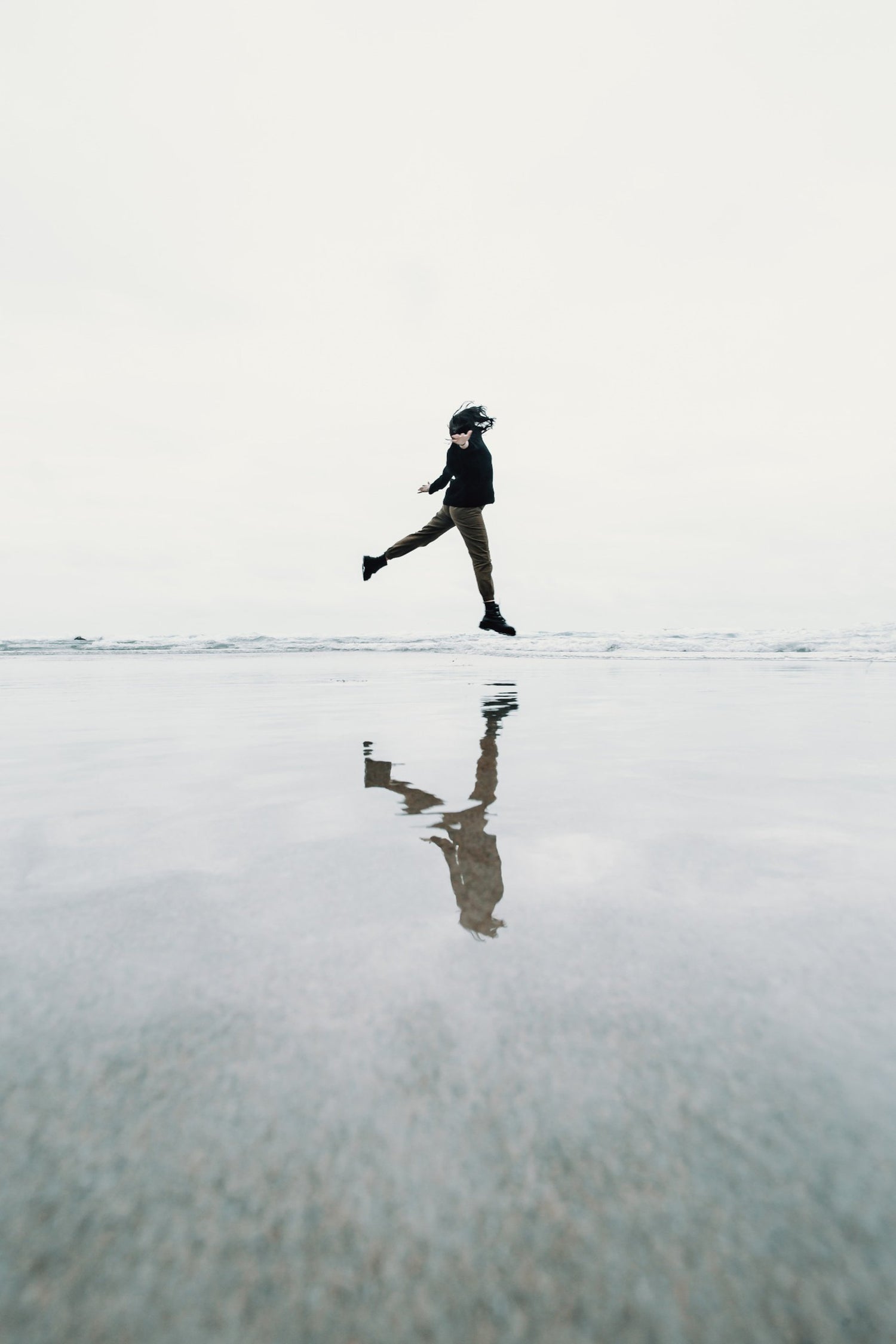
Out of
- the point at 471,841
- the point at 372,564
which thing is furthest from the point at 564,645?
the point at 471,841

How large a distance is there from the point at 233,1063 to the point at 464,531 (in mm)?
6449

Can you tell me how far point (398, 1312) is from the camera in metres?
0.50

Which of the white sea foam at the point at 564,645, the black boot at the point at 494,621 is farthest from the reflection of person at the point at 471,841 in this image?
the white sea foam at the point at 564,645

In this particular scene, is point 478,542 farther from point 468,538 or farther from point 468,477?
point 468,477

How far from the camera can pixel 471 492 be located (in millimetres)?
6758

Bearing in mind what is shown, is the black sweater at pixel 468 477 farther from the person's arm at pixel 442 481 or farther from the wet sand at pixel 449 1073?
the wet sand at pixel 449 1073

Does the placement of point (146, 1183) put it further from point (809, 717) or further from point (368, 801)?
point (809, 717)

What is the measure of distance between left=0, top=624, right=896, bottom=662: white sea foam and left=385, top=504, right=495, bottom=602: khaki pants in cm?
664

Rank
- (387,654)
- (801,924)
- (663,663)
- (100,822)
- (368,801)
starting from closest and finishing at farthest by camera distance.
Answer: (801,924), (100,822), (368,801), (663,663), (387,654)

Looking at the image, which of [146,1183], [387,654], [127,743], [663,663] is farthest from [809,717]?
[387,654]

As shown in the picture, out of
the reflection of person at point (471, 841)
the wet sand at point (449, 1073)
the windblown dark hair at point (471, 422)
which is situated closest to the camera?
the wet sand at point (449, 1073)

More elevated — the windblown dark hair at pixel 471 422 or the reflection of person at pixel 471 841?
the windblown dark hair at pixel 471 422

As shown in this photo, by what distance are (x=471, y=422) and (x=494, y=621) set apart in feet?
6.06

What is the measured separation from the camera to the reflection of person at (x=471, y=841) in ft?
3.95
